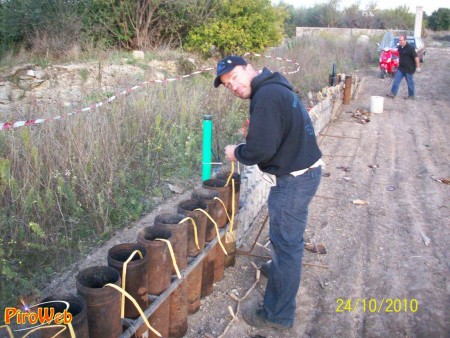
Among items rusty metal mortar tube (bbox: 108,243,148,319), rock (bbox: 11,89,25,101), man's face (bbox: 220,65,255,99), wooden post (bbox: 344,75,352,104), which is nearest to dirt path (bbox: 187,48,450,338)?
rusty metal mortar tube (bbox: 108,243,148,319)

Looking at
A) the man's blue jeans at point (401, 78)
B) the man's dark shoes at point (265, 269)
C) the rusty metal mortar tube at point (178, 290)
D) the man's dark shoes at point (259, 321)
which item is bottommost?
the man's dark shoes at point (259, 321)

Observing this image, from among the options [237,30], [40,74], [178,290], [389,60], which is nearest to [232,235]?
[178,290]

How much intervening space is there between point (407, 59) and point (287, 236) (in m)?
12.3

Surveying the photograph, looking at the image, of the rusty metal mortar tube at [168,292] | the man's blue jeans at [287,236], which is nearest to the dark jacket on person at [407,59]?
the man's blue jeans at [287,236]

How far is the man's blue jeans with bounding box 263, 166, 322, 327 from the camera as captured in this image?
3.44 metres

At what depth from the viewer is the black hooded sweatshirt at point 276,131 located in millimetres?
3125

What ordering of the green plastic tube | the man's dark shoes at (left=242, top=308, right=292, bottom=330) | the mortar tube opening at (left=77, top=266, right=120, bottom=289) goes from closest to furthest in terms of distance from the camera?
the mortar tube opening at (left=77, top=266, right=120, bottom=289), the man's dark shoes at (left=242, top=308, right=292, bottom=330), the green plastic tube

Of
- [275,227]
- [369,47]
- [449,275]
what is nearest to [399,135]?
[449,275]

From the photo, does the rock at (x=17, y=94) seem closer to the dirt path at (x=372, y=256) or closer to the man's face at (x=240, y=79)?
the dirt path at (x=372, y=256)

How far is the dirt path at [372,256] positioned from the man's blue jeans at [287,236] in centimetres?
23

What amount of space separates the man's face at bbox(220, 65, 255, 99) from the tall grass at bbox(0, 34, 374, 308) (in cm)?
208

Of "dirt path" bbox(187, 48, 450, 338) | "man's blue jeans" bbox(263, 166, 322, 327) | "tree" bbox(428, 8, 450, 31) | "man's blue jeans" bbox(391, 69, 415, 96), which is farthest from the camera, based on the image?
"tree" bbox(428, 8, 450, 31)

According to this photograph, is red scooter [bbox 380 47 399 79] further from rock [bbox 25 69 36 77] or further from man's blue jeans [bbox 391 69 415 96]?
rock [bbox 25 69 36 77]

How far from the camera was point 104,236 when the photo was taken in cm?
466
